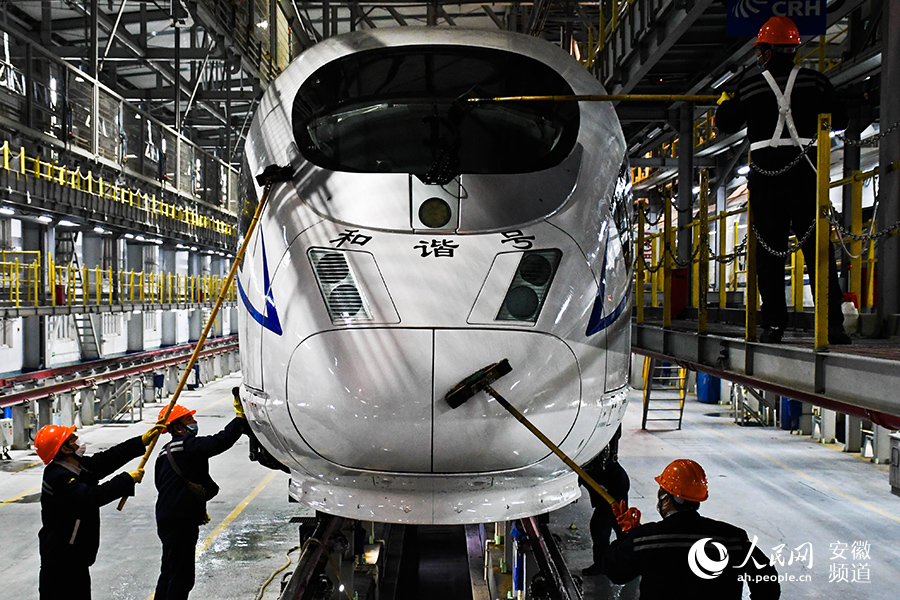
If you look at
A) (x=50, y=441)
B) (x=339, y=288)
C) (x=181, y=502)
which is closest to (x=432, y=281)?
(x=339, y=288)

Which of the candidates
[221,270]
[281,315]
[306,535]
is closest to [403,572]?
[306,535]

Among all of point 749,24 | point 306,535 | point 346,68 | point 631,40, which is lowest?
point 306,535

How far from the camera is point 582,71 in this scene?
4.49 m

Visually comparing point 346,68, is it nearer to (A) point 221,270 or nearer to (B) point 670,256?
(B) point 670,256

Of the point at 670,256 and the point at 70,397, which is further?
the point at 70,397

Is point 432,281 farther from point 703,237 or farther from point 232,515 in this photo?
point 232,515

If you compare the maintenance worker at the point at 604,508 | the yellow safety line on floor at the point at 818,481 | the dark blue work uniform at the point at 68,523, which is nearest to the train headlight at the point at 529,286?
the dark blue work uniform at the point at 68,523

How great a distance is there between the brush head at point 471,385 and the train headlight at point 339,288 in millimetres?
479

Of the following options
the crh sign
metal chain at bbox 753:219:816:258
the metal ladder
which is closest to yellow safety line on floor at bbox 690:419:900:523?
the metal ladder

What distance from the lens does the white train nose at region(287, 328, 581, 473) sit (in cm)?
325

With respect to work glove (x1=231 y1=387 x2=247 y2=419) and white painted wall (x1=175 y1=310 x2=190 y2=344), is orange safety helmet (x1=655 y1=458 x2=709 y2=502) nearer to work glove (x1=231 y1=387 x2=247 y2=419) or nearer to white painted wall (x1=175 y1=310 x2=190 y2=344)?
work glove (x1=231 y1=387 x2=247 y2=419)

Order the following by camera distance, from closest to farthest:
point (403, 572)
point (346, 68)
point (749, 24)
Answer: point (346, 68), point (749, 24), point (403, 572)

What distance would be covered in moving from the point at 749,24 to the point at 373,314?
4.56m

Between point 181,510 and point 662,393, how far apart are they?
17.9 metres
